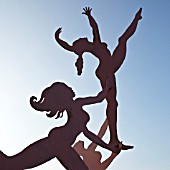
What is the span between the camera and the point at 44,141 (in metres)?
4.71

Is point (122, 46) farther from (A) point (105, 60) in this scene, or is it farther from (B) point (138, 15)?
(B) point (138, 15)

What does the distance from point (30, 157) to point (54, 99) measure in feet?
2.43

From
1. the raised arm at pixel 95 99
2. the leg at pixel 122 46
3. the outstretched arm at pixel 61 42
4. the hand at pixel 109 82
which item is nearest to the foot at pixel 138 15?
the leg at pixel 122 46

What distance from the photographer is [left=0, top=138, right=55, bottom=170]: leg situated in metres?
4.52

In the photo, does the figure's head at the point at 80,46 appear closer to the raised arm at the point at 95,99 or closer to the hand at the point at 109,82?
the hand at the point at 109,82

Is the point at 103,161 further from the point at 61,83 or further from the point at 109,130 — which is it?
the point at 61,83

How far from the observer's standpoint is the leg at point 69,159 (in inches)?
186

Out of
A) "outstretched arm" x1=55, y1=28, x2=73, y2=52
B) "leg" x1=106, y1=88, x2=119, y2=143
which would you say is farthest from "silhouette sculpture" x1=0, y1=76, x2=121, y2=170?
"outstretched arm" x1=55, y1=28, x2=73, y2=52

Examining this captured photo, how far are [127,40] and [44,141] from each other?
205cm

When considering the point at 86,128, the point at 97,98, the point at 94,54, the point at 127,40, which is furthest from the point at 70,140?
the point at 127,40

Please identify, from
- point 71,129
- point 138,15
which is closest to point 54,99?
point 71,129

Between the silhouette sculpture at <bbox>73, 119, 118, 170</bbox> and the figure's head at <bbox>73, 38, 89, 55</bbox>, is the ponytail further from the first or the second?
the silhouette sculpture at <bbox>73, 119, 118, 170</bbox>

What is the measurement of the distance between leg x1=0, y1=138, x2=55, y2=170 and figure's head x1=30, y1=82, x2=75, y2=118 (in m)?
0.37

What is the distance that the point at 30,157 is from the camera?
181 inches
